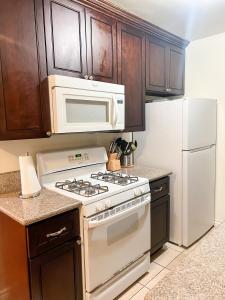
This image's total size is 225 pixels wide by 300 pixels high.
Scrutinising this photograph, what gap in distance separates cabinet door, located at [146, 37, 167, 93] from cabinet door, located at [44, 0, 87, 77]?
846 millimetres

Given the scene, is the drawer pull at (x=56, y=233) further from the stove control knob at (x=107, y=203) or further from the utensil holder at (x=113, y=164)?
the utensil holder at (x=113, y=164)

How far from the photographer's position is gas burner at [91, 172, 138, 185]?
75.0 inches

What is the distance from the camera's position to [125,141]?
8.43ft

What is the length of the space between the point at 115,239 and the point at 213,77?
216cm

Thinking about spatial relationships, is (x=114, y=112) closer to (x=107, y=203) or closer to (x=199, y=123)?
(x=107, y=203)

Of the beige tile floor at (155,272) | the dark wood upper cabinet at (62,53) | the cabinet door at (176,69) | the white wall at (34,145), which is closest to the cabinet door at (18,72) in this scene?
the dark wood upper cabinet at (62,53)

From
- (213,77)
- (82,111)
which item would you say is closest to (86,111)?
(82,111)

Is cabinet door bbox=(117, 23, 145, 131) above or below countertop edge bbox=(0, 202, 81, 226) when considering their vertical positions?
above

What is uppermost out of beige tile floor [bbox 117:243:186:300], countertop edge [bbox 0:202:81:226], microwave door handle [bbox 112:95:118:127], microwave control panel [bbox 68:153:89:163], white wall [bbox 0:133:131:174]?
microwave door handle [bbox 112:95:118:127]

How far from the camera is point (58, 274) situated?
4.61ft

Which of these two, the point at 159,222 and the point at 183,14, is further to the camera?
the point at 159,222

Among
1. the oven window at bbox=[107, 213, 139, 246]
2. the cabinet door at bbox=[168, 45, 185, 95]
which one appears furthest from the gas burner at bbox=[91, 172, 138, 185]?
the cabinet door at bbox=[168, 45, 185, 95]

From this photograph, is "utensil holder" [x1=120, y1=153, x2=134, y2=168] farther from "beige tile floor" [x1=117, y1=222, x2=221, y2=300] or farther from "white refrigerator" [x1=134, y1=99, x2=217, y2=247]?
"beige tile floor" [x1=117, y1=222, x2=221, y2=300]

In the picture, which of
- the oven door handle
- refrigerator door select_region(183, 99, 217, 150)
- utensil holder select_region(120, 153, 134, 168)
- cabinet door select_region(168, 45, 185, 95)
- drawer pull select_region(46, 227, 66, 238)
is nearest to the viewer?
drawer pull select_region(46, 227, 66, 238)
